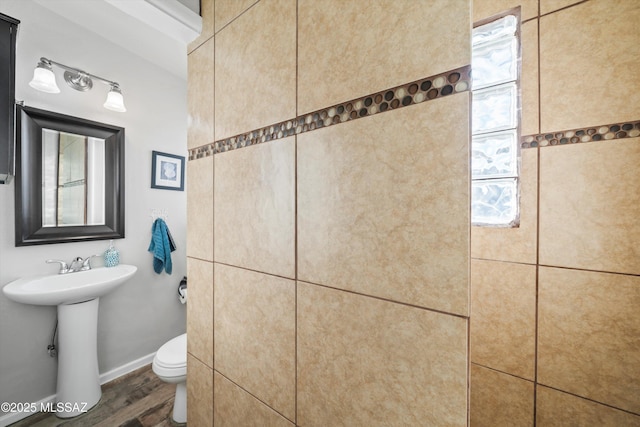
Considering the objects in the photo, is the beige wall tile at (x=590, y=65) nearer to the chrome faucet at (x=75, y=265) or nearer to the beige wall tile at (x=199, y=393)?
the beige wall tile at (x=199, y=393)

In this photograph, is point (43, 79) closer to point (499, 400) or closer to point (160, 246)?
Result: point (160, 246)

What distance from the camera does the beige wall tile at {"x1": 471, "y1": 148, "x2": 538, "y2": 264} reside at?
3.02 ft

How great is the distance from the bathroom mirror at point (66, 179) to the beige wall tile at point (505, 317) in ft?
8.28

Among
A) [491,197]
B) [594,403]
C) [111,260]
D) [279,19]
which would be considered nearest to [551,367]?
[594,403]

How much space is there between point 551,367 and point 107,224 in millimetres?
2782

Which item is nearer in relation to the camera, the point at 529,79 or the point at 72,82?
the point at 529,79

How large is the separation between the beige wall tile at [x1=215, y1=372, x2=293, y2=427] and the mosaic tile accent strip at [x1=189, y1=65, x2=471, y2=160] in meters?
0.81

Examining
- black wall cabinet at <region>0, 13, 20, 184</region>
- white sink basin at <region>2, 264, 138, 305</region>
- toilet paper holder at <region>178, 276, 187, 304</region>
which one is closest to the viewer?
black wall cabinet at <region>0, 13, 20, 184</region>

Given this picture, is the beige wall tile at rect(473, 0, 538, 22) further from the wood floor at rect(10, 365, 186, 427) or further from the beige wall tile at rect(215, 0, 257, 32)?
the wood floor at rect(10, 365, 186, 427)

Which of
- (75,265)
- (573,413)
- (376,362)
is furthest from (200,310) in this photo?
(75,265)

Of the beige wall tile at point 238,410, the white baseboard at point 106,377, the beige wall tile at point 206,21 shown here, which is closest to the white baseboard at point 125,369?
the white baseboard at point 106,377

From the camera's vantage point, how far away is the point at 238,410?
0.85 meters

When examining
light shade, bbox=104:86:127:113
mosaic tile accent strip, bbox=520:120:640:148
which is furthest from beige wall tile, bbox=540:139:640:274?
light shade, bbox=104:86:127:113

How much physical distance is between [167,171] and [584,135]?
2.81 m
